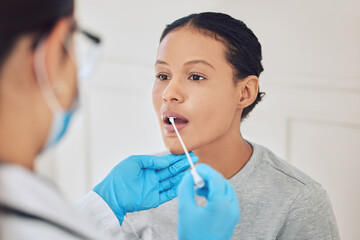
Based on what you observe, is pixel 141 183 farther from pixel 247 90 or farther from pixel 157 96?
pixel 247 90

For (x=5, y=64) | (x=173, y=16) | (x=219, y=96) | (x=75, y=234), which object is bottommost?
(x=75, y=234)

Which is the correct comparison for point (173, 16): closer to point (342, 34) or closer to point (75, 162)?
point (342, 34)

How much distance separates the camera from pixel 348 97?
1246mm

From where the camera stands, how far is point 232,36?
43.1 inches

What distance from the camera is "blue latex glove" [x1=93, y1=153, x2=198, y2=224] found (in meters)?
1.09

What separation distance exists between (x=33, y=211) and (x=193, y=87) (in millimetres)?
628

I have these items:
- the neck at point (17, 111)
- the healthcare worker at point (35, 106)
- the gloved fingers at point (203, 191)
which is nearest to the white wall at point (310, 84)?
the gloved fingers at point (203, 191)

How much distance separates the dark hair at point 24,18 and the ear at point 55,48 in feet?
0.03

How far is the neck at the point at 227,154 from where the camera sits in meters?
1.17

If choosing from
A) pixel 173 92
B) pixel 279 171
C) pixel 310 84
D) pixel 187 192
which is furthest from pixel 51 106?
pixel 310 84

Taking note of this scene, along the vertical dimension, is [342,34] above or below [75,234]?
above

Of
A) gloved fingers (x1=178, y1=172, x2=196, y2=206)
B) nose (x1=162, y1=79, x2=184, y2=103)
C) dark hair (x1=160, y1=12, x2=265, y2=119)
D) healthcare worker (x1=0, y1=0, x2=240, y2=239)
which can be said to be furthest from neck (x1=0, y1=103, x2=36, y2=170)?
dark hair (x1=160, y1=12, x2=265, y2=119)

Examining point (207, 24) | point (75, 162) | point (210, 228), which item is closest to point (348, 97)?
point (207, 24)

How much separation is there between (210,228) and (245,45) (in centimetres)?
51
